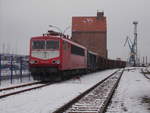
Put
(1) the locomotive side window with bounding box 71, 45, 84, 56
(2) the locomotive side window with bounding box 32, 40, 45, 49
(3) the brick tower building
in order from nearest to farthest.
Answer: (2) the locomotive side window with bounding box 32, 40, 45, 49 < (1) the locomotive side window with bounding box 71, 45, 84, 56 < (3) the brick tower building

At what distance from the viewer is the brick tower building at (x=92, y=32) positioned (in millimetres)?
85713

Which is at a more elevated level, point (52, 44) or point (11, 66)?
point (52, 44)

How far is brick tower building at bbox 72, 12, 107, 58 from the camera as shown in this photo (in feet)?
281

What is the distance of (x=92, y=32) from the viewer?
289 feet

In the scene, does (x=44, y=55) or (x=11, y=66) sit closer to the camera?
(x=11, y=66)

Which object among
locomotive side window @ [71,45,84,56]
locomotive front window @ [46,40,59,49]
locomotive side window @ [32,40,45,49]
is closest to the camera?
locomotive front window @ [46,40,59,49]

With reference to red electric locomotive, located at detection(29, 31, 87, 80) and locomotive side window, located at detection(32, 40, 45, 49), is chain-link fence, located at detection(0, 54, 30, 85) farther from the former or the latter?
locomotive side window, located at detection(32, 40, 45, 49)

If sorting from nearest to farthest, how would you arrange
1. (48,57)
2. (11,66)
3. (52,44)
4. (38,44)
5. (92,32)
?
(11,66) < (48,57) < (52,44) < (38,44) < (92,32)

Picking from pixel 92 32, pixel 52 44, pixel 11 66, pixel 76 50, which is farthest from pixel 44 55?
pixel 92 32

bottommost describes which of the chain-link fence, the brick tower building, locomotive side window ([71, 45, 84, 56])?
the chain-link fence

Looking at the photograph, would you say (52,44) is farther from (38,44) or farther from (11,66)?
(11,66)

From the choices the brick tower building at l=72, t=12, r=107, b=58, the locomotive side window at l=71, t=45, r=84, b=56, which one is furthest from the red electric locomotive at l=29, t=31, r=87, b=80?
the brick tower building at l=72, t=12, r=107, b=58

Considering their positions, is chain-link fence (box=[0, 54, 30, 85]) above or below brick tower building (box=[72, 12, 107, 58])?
below

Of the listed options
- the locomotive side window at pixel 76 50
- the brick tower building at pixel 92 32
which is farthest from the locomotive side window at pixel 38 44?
the brick tower building at pixel 92 32
